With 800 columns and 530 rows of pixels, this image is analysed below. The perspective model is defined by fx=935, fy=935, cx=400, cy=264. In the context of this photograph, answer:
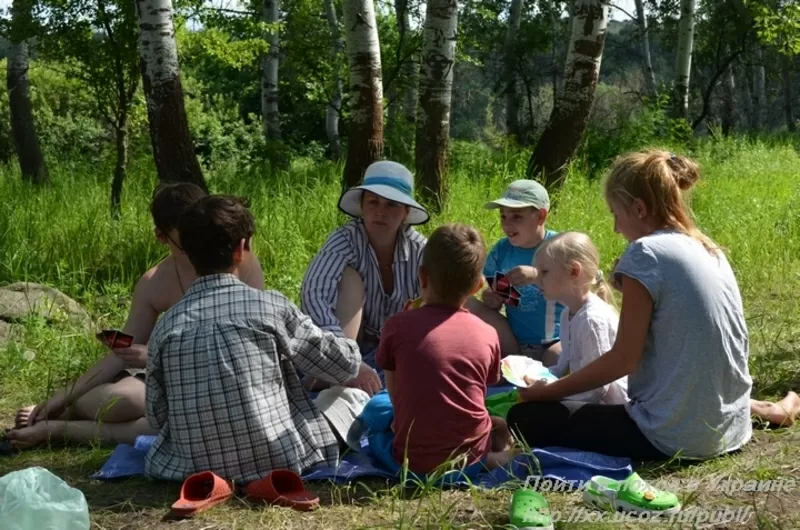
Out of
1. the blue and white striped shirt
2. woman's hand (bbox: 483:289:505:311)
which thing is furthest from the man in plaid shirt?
woman's hand (bbox: 483:289:505:311)

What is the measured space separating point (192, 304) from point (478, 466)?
3.75ft

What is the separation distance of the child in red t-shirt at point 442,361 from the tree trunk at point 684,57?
564 inches

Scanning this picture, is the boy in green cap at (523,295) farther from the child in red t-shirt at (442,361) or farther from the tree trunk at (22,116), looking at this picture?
the tree trunk at (22,116)

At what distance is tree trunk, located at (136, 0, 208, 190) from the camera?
6.73 metres

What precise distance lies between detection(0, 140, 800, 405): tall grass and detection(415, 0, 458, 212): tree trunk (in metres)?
0.27

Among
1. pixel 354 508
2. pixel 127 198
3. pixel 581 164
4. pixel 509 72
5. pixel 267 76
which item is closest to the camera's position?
pixel 354 508

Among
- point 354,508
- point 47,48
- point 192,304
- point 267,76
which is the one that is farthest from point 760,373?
point 267,76

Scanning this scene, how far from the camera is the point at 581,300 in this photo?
151 inches

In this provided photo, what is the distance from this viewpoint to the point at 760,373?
15.0 ft

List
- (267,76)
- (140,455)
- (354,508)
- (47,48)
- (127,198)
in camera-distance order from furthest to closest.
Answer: (267,76) → (47,48) → (127,198) → (140,455) → (354,508)

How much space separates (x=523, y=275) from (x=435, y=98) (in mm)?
4030

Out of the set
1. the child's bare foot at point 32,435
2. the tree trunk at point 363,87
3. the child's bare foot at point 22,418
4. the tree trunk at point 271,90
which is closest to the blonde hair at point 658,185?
the child's bare foot at point 32,435

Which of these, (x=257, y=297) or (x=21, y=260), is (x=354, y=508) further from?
(x=21, y=260)

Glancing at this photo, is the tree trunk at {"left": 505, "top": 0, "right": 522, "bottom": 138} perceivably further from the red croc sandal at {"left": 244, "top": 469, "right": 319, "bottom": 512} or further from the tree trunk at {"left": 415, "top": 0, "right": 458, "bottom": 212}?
the red croc sandal at {"left": 244, "top": 469, "right": 319, "bottom": 512}
